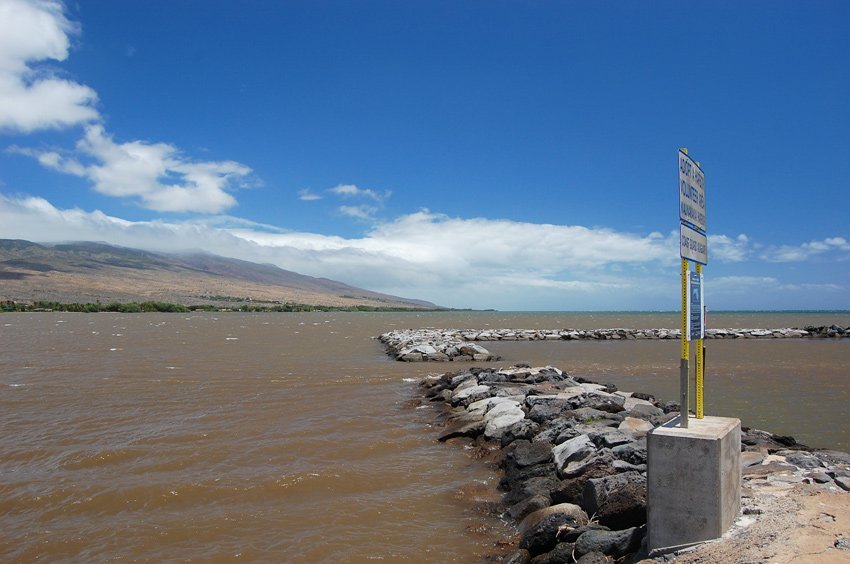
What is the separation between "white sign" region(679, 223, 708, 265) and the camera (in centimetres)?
480

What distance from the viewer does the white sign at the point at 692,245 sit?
15.8ft

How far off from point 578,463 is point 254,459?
178 inches

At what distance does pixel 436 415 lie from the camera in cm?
1222

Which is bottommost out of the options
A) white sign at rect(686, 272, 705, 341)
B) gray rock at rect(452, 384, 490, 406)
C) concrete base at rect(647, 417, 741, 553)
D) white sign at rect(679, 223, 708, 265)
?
gray rock at rect(452, 384, 490, 406)

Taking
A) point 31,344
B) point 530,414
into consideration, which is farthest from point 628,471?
point 31,344

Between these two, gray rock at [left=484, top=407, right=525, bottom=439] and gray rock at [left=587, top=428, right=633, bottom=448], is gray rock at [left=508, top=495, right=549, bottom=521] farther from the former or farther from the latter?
gray rock at [left=484, top=407, right=525, bottom=439]

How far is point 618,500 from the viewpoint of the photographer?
5469mm

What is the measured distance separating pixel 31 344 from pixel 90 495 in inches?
993

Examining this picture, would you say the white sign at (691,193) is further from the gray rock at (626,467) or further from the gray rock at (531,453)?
the gray rock at (531,453)

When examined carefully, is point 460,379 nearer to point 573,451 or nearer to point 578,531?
point 573,451

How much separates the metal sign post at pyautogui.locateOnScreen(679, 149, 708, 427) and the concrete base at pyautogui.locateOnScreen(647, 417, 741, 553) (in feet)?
1.18

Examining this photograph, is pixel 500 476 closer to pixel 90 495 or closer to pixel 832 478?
pixel 832 478

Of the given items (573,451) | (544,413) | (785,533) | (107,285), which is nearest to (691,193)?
(785,533)

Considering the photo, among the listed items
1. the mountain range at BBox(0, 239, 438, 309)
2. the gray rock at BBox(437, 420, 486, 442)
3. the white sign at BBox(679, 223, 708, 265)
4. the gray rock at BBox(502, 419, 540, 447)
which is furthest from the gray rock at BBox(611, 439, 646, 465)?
the mountain range at BBox(0, 239, 438, 309)
